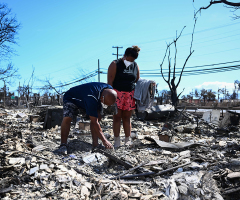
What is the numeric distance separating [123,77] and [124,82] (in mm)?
101

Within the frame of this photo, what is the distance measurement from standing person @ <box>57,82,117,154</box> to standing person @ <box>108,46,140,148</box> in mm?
514

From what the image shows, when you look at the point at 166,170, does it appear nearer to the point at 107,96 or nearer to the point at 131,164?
A: the point at 131,164

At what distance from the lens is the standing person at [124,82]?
4.15 meters

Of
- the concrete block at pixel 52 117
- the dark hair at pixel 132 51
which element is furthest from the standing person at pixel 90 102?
the concrete block at pixel 52 117

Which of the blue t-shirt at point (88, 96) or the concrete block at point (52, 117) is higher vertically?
the blue t-shirt at point (88, 96)

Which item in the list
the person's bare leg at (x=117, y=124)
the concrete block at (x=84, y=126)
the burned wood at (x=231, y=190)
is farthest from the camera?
the concrete block at (x=84, y=126)

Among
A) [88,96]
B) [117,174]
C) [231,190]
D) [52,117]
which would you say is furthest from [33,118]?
[231,190]

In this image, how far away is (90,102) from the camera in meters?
3.44

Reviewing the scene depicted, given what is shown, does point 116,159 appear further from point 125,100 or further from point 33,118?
point 33,118

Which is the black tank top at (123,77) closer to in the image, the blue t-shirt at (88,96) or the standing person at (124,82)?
the standing person at (124,82)

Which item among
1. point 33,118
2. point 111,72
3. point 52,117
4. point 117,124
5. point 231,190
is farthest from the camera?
point 33,118

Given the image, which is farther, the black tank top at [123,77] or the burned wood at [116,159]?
the black tank top at [123,77]

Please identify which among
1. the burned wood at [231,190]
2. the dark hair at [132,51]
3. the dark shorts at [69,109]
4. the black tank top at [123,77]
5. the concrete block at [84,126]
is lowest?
the burned wood at [231,190]

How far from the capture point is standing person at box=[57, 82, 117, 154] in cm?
344
